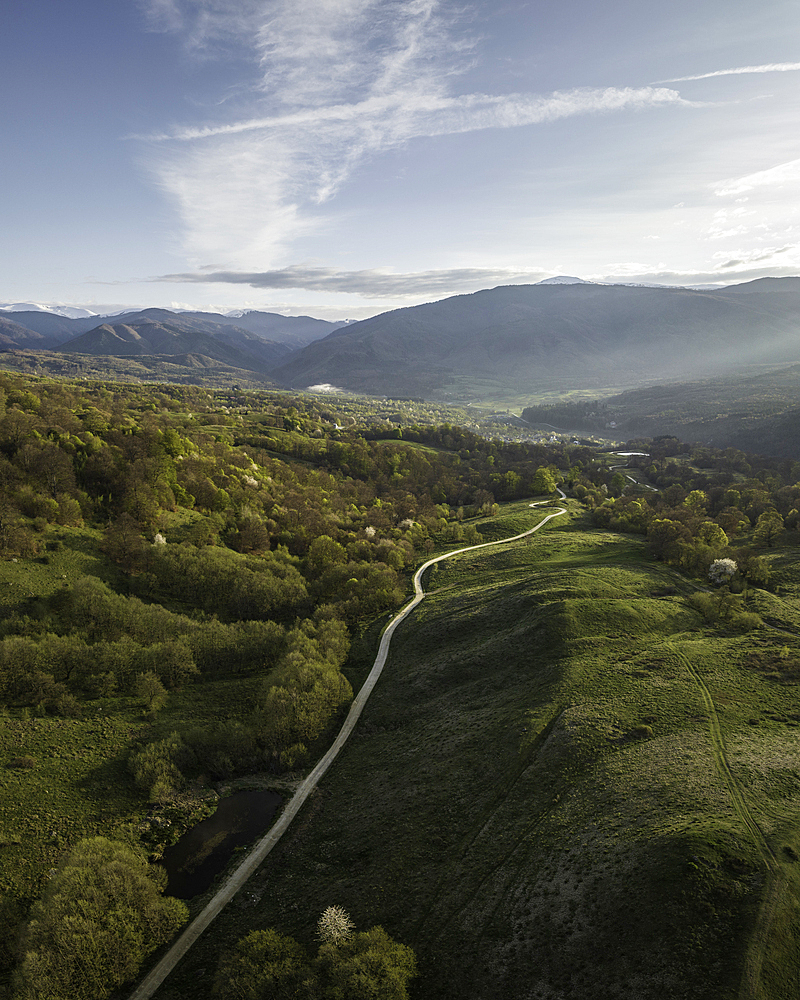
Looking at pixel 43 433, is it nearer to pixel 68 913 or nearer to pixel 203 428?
pixel 203 428

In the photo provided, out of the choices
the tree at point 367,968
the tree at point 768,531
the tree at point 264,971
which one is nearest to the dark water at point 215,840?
the tree at point 264,971

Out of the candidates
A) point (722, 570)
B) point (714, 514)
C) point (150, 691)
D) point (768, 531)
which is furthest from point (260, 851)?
point (714, 514)

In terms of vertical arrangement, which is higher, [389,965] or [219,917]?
[389,965]

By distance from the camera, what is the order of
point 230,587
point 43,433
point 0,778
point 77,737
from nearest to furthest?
point 0,778, point 77,737, point 230,587, point 43,433

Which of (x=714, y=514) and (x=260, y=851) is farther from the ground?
(x=714, y=514)

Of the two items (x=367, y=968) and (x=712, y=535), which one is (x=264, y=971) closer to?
(x=367, y=968)

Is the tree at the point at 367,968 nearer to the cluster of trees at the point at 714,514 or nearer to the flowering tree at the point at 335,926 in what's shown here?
the flowering tree at the point at 335,926

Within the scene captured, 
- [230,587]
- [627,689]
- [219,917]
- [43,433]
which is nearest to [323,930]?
[219,917]
